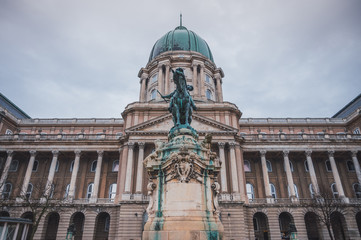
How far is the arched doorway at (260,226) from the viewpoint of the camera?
32156mm

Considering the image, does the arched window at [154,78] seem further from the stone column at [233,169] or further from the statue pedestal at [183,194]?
the statue pedestal at [183,194]

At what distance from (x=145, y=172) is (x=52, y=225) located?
1470 centimetres

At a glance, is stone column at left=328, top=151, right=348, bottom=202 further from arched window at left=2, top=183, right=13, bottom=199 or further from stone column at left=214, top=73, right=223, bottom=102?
arched window at left=2, top=183, right=13, bottom=199

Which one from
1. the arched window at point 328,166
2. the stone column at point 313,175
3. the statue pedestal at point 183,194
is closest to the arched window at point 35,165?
the statue pedestal at point 183,194

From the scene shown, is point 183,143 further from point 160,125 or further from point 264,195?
point 264,195

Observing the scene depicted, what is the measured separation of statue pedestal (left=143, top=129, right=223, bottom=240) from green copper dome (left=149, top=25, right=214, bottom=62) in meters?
45.8

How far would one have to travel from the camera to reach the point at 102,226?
1304 inches

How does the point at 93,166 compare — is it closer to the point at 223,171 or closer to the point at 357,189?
the point at 223,171

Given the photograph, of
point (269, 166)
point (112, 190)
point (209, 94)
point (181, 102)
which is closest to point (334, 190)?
point (269, 166)

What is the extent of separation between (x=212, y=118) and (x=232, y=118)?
295cm

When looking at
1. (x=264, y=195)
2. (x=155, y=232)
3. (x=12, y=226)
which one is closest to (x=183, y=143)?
(x=155, y=232)

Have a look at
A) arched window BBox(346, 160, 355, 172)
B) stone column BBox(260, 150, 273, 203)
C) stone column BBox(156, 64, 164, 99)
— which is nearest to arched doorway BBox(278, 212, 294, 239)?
stone column BBox(260, 150, 273, 203)

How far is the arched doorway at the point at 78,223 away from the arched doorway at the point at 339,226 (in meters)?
32.9

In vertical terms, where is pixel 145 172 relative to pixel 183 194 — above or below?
above
